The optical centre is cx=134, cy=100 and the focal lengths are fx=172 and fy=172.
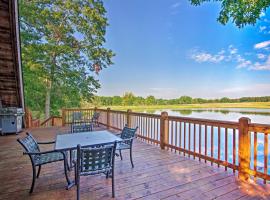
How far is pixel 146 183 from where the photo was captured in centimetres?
280

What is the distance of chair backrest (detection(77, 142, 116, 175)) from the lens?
2.16 meters

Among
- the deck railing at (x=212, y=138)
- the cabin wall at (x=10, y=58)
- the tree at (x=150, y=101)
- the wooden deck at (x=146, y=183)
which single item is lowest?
the wooden deck at (x=146, y=183)

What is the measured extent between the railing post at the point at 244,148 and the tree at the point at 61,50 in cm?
963

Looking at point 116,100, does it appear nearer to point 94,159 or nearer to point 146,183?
point 146,183

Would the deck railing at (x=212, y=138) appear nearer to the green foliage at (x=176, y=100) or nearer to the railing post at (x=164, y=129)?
the railing post at (x=164, y=129)

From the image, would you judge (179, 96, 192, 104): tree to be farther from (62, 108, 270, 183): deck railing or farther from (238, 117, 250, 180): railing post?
(238, 117, 250, 180): railing post

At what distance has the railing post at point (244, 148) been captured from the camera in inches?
113

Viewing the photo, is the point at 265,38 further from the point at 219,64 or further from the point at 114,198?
the point at 114,198

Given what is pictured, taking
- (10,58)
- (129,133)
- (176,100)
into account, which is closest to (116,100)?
(176,100)

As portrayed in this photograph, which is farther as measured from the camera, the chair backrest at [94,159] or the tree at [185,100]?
the tree at [185,100]

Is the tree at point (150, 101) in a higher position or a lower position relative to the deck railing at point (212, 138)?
higher

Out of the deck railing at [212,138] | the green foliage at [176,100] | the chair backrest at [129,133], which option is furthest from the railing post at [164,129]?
the green foliage at [176,100]

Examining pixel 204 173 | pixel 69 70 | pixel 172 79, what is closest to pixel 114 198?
pixel 204 173

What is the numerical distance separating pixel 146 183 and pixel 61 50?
9300 millimetres
